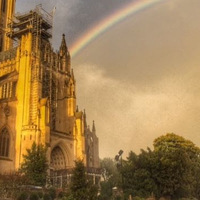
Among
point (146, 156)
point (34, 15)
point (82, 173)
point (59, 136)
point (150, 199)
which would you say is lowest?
point (150, 199)

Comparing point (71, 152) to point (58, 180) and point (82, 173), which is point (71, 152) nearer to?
point (58, 180)

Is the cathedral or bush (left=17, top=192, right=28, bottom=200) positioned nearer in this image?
bush (left=17, top=192, right=28, bottom=200)

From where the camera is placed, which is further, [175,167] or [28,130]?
[28,130]

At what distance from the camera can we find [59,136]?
1871 inches

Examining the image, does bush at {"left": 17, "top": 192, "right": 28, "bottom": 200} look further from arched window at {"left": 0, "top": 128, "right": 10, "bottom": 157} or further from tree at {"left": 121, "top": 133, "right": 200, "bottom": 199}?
arched window at {"left": 0, "top": 128, "right": 10, "bottom": 157}

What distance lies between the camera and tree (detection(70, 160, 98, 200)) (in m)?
24.4

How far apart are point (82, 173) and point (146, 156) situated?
13514 mm

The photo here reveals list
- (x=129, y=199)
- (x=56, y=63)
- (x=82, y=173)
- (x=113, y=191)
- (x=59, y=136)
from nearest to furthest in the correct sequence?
(x=82, y=173), (x=129, y=199), (x=113, y=191), (x=59, y=136), (x=56, y=63)

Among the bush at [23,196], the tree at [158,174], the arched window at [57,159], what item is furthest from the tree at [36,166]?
the arched window at [57,159]

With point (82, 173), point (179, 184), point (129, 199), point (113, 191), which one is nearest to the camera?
point (82, 173)

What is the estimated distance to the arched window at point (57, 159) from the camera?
156 ft

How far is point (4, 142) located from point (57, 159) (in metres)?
8.28

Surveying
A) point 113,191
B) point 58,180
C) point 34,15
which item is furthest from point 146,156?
point 34,15

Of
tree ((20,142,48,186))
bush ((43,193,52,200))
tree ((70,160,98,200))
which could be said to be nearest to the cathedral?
tree ((20,142,48,186))
